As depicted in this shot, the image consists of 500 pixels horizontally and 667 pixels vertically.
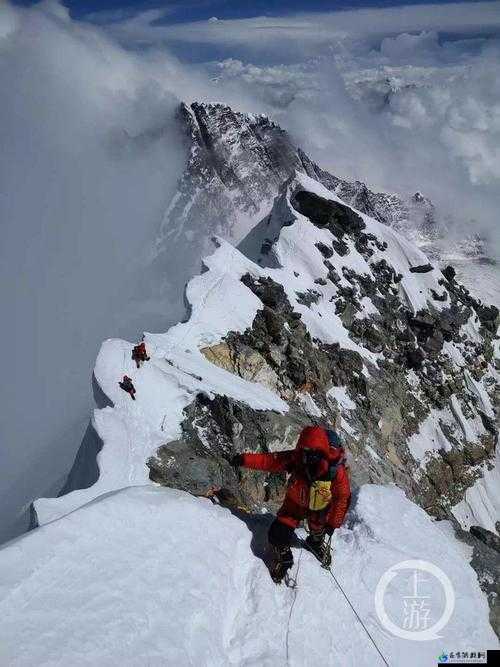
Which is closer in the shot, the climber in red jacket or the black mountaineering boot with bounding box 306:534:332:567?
the climber in red jacket

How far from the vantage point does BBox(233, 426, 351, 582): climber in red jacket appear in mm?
8844

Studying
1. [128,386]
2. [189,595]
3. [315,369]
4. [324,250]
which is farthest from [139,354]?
[324,250]

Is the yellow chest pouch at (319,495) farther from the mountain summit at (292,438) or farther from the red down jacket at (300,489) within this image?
the mountain summit at (292,438)

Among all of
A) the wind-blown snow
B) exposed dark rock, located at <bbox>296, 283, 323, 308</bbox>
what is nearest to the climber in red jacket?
the wind-blown snow

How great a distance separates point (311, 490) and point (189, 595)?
108 inches

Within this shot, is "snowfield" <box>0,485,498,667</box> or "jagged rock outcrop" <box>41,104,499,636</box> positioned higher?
"snowfield" <box>0,485,498,667</box>

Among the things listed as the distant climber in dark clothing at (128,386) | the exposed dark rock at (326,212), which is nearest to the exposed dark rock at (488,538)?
the distant climber in dark clothing at (128,386)

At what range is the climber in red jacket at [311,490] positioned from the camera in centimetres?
884

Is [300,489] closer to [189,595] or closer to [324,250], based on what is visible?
[189,595]

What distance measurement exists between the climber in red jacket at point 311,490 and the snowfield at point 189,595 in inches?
16.0

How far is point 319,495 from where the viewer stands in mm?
9109

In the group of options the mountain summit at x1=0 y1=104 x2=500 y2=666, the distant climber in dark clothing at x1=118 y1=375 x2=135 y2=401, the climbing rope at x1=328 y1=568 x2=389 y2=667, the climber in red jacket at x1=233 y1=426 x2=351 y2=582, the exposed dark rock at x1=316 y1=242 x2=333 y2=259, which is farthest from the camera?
the exposed dark rock at x1=316 y1=242 x2=333 y2=259

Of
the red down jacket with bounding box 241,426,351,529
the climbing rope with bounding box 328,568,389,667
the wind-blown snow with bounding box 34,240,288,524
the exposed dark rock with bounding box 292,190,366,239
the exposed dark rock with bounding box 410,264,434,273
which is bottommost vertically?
the exposed dark rock with bounding box 410,264,434,273

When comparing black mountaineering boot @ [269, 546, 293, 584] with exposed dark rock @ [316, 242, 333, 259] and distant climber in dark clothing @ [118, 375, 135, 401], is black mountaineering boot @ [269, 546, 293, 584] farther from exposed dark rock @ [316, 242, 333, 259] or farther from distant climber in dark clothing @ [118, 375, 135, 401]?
exposed dark rock @ [316, 242, 333, 259]
